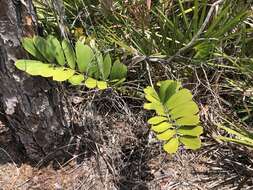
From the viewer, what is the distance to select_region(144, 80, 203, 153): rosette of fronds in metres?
1.35

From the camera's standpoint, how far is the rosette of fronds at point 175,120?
4.44 feet

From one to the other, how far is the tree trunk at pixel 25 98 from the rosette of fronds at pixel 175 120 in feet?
1.26

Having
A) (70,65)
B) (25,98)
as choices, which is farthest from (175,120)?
(25,98)

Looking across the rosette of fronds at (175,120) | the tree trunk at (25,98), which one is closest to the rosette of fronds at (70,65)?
the tree trunk at (25,98)

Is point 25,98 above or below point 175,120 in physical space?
above

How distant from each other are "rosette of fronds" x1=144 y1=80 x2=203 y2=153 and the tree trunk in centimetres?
38

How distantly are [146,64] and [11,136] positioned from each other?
24.1 inches

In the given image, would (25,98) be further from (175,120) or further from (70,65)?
A: (175,120)

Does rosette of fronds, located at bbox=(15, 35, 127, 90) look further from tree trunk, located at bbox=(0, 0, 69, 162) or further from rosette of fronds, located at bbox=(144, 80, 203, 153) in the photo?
rosette of fronds, located at bbox=(144, 80, 203, 153)

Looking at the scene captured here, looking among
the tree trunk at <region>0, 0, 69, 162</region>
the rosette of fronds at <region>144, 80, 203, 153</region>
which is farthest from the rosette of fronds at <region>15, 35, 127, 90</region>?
the rosette of fronds at <region>144, 80, 203, 153</region>

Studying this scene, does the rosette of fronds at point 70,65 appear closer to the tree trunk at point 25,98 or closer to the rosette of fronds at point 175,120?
the tree trunk at point 25,98

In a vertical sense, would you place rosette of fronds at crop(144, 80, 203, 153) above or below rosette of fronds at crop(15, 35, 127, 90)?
below

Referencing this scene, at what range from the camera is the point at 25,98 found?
154 centimetres

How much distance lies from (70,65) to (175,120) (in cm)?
39
